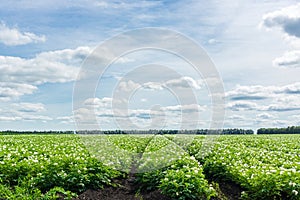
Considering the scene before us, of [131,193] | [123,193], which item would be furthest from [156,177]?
[123,193]

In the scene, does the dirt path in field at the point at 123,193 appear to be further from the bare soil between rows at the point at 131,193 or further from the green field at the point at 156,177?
the green field at the point at 156,177

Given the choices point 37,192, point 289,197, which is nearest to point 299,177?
point 289,197

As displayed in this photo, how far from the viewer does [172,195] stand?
8.19 metres

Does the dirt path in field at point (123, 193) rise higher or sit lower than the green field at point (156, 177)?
lower

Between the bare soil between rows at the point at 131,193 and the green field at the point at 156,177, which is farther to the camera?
the bare soil between rows at the point at 131,193

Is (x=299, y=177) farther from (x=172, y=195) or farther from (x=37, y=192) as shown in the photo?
(x=37, y=192)

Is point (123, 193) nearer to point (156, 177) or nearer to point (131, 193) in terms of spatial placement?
point (131, 193)

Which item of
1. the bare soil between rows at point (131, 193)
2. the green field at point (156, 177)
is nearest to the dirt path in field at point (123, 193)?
the bare soil between rows at point (131, 193)

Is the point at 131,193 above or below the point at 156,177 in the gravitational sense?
below

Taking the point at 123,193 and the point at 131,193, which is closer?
the point at 123,193

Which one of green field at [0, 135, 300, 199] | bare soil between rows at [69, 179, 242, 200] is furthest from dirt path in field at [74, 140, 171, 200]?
green field at [0, 135, 300, 199]

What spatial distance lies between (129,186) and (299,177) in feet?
16.9

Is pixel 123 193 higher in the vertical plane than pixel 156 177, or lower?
lower

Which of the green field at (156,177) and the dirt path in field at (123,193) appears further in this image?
the dirt path in field at (123,193)
